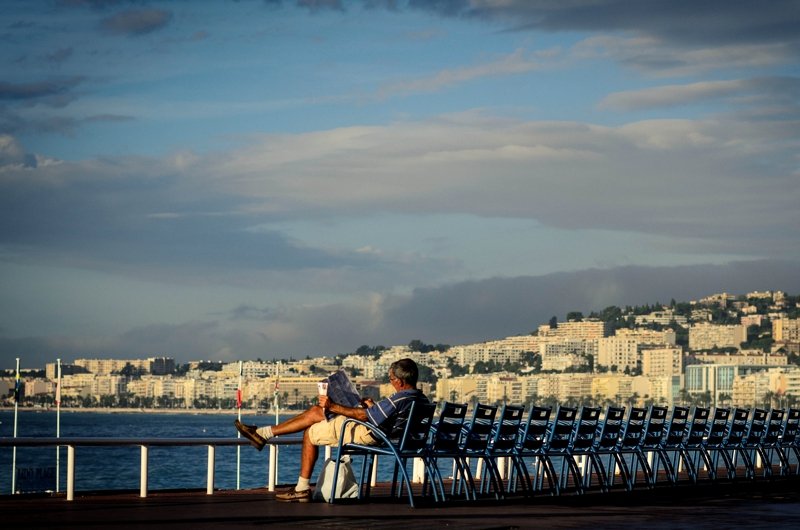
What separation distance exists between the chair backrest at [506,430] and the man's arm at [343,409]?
1.25 m

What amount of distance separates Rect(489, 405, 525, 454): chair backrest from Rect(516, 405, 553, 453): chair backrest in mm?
73

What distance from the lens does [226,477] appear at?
52.6 meters

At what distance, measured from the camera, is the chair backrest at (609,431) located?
13555 mm

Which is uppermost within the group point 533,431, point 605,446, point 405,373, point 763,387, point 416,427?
point 405,373

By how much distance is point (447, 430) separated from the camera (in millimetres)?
11578

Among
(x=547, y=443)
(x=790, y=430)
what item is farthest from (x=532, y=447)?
(x=790, y=430)

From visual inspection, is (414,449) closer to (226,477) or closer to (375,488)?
(375,488)

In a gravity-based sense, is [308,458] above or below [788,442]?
above

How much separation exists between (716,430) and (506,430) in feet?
14.8

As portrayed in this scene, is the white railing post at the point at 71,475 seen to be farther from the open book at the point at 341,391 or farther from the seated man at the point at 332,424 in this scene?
the open book at the point at 341,391

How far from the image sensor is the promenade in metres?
9.50

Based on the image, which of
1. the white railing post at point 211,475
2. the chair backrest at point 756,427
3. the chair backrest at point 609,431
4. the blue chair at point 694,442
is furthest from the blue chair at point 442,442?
the chair backrest at point 756,427

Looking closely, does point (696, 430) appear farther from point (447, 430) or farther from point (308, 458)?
point (308, 458)

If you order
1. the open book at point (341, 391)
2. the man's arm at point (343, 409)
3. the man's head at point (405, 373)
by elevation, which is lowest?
the man's arm at point (343, 409)
